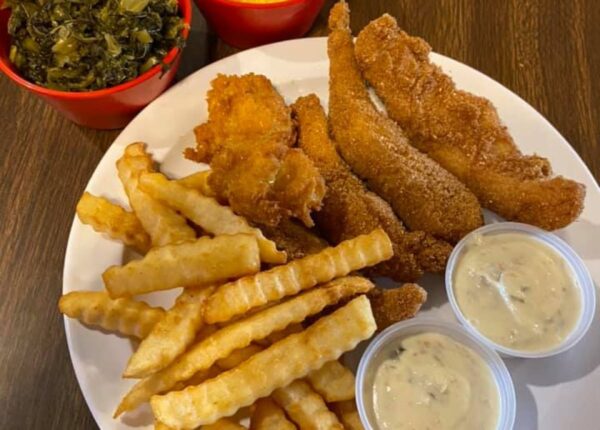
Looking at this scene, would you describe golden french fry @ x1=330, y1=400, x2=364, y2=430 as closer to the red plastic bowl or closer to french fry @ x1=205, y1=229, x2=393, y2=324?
french fry @ x1=205, y1=229, x2=393, y2=324

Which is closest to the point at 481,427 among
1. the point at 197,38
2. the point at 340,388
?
the point at 340,388

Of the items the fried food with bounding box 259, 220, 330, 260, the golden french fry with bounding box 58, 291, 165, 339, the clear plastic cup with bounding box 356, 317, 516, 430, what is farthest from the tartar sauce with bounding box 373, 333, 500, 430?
the golden french fry with bounding box 58, 291, 165, 339

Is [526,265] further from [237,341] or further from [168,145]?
[168,145]

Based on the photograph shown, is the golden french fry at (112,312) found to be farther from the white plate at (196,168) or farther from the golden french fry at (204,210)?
the golden french fry at (204,210)

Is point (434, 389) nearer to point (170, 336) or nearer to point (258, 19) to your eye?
point (170, 336)

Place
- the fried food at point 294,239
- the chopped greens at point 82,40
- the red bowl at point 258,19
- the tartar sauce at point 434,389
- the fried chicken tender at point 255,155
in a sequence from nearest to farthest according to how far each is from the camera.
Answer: the tartar sauce at point 434,389, the fried chicken tender at point 255,155, the fried food at point 294,239, the chopped greens at point 82,40, the red bowl at point 258,19

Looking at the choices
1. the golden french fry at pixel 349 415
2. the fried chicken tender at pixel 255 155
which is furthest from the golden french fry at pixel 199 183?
the golden french fry at pixel 349 415
